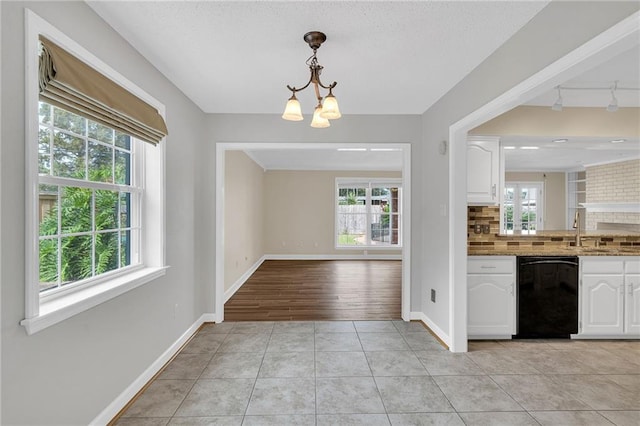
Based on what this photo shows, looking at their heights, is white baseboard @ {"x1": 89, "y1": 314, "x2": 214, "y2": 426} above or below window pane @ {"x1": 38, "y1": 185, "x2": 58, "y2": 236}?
below

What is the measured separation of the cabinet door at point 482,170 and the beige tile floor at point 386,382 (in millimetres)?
1521

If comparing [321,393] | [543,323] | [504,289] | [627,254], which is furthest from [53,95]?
[627,254]

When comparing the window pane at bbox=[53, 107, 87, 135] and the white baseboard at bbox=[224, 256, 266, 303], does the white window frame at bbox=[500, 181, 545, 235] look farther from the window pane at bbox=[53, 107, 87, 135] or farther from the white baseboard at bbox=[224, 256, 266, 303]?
the window pane at bbox=[53, 107, 87, 135]

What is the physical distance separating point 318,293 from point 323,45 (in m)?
3.76

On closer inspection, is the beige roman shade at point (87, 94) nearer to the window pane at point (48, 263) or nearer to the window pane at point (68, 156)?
the window pane at point (68, 156)

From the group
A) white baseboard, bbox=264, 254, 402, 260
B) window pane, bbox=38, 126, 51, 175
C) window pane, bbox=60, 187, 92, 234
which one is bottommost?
white baseboard, bbox=264, 254, 402, 260

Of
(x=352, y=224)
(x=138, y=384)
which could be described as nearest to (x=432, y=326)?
(x=138, y=384)

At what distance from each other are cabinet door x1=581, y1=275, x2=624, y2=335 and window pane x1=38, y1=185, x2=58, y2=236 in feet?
14.2

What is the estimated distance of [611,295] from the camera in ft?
10.4

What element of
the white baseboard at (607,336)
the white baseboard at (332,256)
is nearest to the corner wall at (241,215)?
the white baseboard at (332,256)

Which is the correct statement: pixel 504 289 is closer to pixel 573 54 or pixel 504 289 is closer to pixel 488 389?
pixel 488 389

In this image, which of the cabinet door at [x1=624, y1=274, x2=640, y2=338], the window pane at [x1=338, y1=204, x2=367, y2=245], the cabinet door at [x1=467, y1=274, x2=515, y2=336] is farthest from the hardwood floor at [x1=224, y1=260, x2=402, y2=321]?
the cabinet door at [x1=624, y1=274, x2=640, y2=338]

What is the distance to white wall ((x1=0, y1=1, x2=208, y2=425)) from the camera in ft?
4.30

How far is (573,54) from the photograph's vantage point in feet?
5.28
